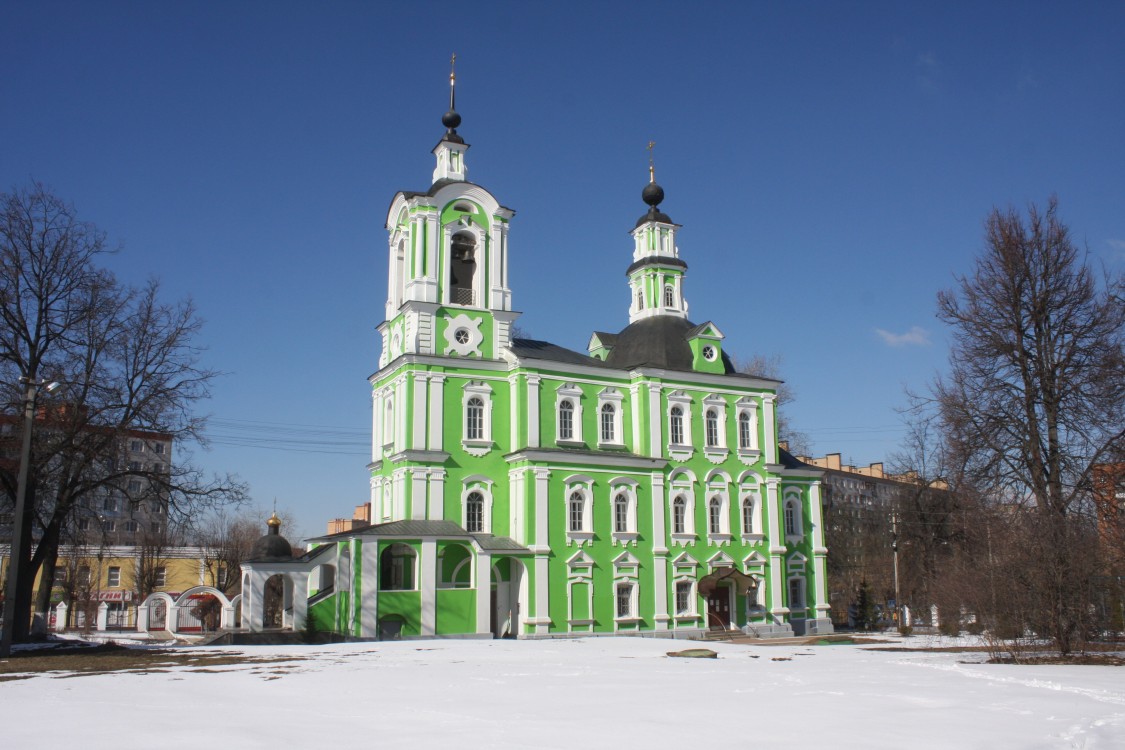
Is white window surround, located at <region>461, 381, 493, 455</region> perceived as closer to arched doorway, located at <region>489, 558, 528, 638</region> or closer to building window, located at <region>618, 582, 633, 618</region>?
arched doorway, located at <region>489, 558, 528, 638</region>

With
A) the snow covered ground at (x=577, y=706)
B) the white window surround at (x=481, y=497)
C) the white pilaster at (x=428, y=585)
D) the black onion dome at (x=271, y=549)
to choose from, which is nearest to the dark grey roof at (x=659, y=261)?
the white window surround at (x=481, y=497)

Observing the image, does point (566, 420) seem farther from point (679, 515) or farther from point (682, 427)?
point (679, 515)

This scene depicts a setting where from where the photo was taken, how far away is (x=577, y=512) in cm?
3397

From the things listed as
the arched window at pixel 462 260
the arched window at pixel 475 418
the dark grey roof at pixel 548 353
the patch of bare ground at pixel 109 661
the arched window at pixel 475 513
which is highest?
the arched window at pixel 462 260

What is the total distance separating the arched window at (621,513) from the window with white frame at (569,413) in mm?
2497

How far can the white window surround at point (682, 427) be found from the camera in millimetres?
36312

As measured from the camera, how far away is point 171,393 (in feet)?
92.3

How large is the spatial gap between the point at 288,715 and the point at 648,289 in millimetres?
30758

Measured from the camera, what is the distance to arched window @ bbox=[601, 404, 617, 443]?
35781mm

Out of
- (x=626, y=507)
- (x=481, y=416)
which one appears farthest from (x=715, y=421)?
(x=481, y=416)

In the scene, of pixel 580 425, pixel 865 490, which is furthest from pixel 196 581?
pixel 865 490

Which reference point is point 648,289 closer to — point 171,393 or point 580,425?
point 580,425

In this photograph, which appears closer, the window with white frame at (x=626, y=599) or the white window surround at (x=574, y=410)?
A: the window with white frame at (x=626, y=599)

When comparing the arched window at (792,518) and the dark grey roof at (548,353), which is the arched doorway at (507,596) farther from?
the arched window at (792,518)
